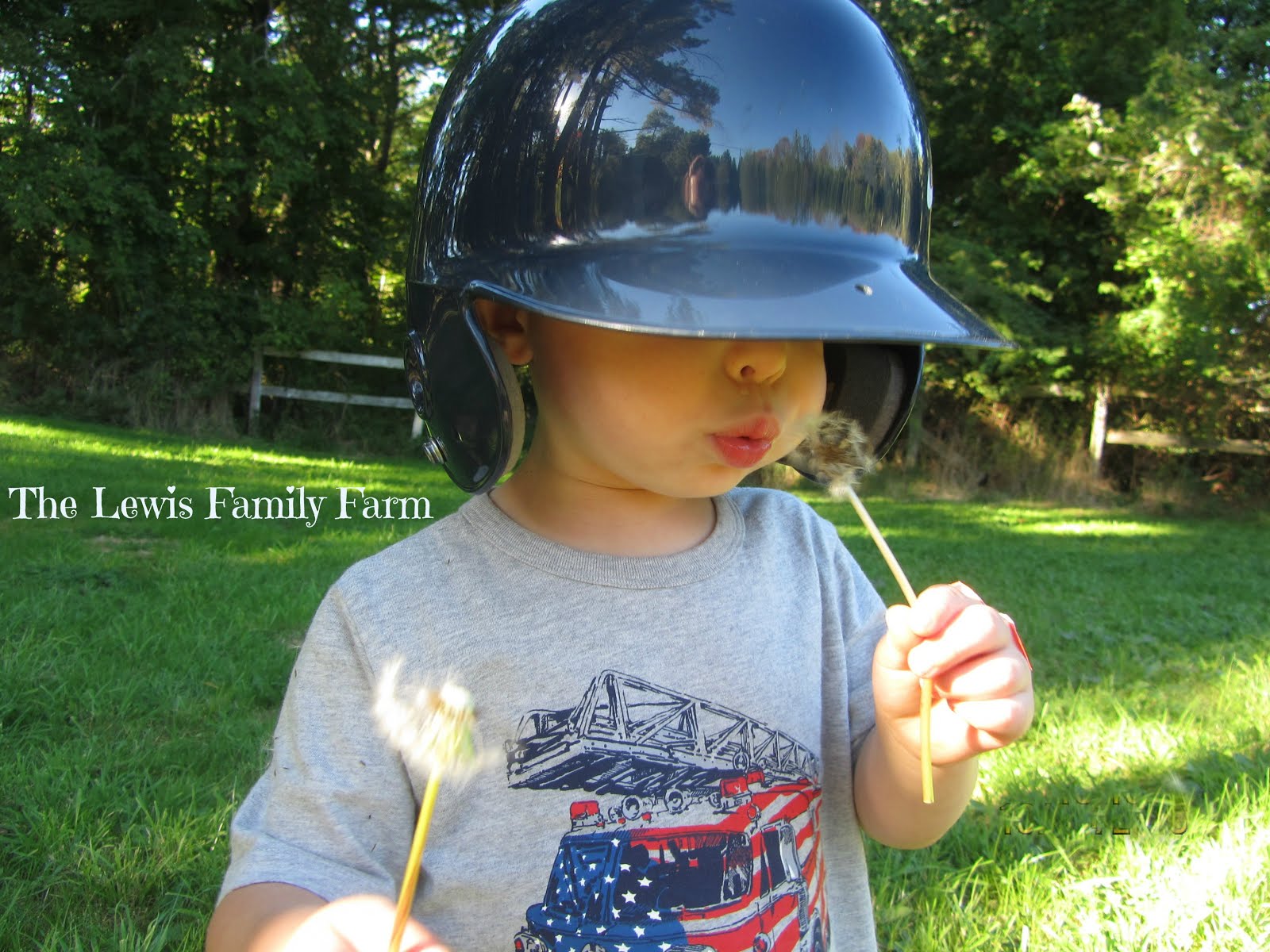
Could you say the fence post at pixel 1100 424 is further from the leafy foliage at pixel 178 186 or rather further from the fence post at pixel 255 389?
the fence post at pixel 255 389

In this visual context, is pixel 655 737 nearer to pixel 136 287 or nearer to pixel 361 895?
pixel 361 895

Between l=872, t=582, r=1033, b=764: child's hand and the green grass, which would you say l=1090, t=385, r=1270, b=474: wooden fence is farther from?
l=872, t=582, r=1033, b=764: child's hand

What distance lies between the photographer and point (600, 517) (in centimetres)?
137

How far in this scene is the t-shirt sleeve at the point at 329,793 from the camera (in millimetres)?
1143

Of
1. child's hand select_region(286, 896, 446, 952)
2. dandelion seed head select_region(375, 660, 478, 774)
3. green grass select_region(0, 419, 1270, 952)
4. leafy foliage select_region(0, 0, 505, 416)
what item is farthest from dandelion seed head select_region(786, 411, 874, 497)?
leafy foliage select_region(0, 0, 505, 416)

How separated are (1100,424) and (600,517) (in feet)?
44.1

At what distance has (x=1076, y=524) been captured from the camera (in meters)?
9.69

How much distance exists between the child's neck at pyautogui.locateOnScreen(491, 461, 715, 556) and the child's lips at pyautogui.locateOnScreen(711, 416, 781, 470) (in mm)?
220

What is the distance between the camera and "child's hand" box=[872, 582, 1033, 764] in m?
1.10

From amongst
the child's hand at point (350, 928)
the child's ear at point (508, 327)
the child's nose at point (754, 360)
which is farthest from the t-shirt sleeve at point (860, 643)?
the child's hand at point (350, 928)

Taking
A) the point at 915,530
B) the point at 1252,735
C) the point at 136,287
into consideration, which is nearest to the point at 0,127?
the point at 136,287

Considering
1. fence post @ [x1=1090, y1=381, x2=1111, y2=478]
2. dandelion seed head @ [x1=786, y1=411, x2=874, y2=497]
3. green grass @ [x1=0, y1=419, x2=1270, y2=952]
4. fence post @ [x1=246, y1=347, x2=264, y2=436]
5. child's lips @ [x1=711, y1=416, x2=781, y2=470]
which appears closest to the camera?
child's lips @ [x1=711, y1=416, x2=781, y2=470]

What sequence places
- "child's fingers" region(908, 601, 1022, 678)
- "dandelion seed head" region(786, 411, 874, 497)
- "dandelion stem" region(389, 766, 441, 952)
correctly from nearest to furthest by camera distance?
"dandelion stem" region(389, 766, 441, 952) → "child's fingers" region(908, 601, 1022, 678) → "dandelion seed head" region(786, 411, 874, 497)

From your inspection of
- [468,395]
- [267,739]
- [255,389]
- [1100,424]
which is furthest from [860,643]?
[255,389]
